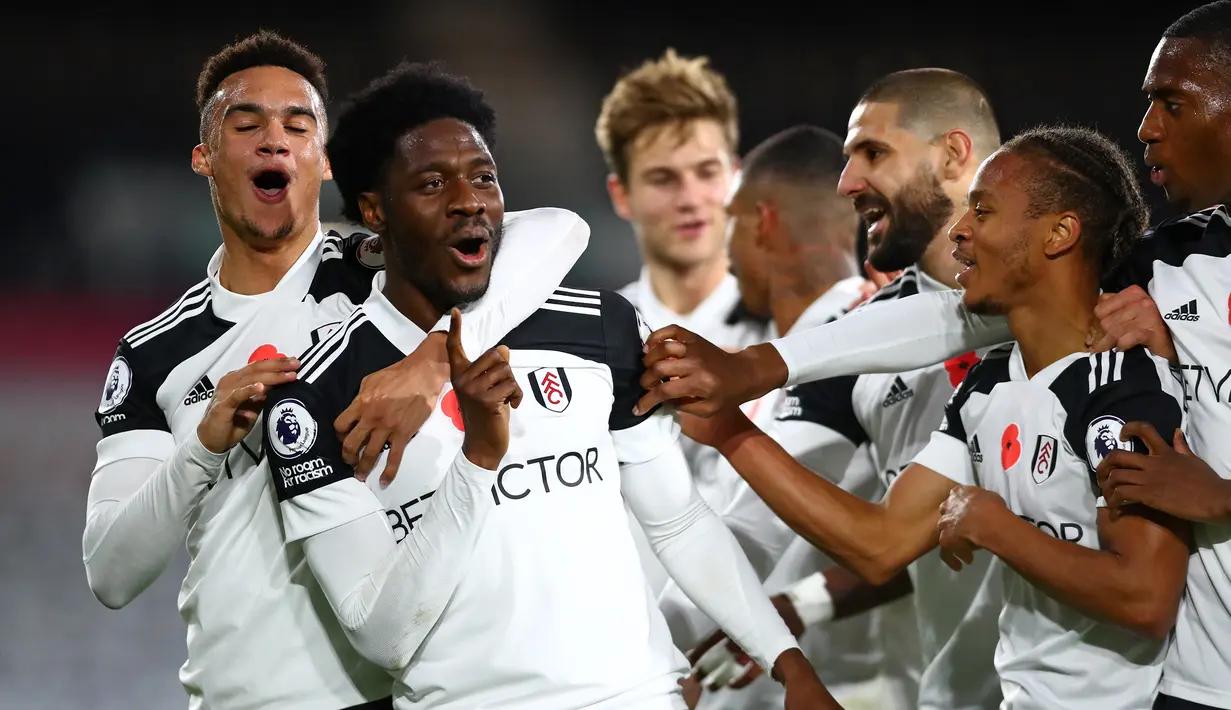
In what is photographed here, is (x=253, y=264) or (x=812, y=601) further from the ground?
(x=253, y=264)

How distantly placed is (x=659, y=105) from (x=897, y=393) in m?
2.60

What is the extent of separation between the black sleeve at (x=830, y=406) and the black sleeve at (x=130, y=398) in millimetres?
1661

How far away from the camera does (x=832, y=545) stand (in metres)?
2.85

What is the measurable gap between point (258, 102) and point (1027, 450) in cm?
174

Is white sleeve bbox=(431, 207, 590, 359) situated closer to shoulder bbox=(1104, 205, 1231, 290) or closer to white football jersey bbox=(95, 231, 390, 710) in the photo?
white football jersey bbox=(95, 231, 390, 710)

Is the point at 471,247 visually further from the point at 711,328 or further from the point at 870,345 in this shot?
the point at 711,328

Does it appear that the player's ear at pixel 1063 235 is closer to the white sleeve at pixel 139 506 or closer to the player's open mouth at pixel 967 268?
the player's open mouth at pixel 967 268

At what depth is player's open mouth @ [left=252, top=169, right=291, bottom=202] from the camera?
2836mm

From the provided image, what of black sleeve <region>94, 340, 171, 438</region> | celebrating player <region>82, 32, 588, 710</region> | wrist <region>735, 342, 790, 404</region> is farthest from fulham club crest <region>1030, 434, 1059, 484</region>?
black sleeve <region>94, 340, 171, 438</region>

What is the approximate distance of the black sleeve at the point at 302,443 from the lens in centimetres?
228

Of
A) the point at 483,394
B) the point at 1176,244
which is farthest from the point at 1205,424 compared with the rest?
the point at 483,394

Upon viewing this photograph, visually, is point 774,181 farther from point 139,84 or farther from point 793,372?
point 139,84

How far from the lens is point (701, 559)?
256 centimetres

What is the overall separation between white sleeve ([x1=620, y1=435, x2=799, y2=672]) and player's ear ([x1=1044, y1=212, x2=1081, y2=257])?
845mm
